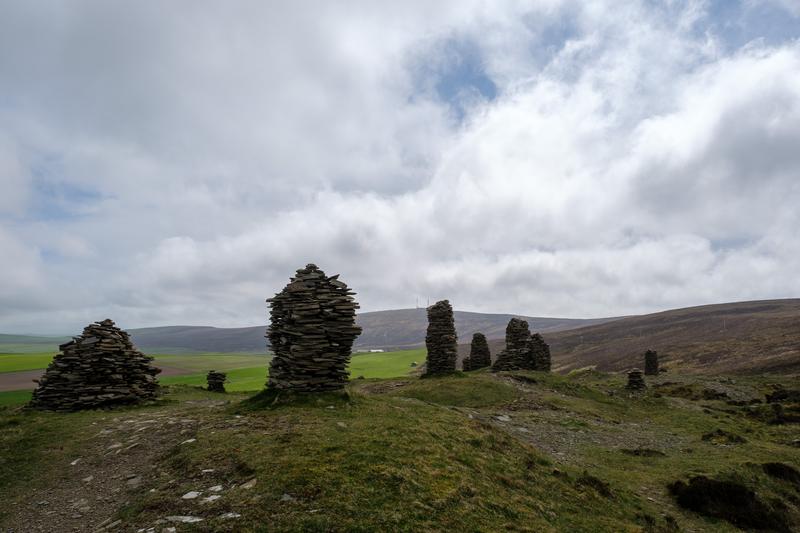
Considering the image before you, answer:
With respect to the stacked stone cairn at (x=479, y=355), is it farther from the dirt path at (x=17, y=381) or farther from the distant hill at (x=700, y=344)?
the distant hill at (x=700, y=344)

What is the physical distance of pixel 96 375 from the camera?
22641 mm

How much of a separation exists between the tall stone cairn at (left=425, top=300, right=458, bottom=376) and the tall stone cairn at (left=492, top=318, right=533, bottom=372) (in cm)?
923

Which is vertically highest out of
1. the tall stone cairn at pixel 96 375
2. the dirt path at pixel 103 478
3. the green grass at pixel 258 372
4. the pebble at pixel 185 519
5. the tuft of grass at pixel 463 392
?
the tall stone cairn at pixel 96 375

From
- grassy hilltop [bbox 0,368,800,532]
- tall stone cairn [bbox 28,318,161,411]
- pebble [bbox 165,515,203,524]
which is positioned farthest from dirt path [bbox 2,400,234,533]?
tall stone cairn [bbox 28,318,161,411]

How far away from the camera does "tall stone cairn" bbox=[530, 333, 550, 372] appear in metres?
46.6

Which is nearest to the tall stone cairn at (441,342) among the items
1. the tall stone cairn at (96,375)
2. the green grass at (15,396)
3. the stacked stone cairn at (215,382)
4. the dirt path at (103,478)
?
the stacked stone cairn at (215,382)

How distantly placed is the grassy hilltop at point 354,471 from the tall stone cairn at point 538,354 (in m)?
23.5

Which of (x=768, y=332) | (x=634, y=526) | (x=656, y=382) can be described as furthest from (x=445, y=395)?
(x=768, y=332)

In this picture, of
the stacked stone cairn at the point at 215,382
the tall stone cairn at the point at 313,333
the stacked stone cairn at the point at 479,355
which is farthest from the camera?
the stacked stone cairn at the point at 479,355

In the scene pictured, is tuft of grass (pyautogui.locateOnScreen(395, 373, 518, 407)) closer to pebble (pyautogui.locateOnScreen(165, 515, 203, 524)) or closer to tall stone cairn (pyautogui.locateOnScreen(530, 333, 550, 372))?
tall stone cairn (pyautogui.locateOnScreen(530, 333, 550, 372))

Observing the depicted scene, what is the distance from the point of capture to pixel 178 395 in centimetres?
2856

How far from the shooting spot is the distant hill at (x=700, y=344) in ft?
225

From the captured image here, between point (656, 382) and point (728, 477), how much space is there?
3966 cm

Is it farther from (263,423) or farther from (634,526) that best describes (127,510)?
(634,526)
